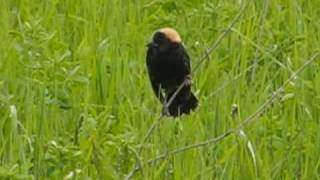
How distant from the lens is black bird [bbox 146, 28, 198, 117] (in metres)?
2.87

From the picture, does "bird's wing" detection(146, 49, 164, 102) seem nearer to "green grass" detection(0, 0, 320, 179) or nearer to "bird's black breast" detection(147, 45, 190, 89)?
"bird's black breast" detection(147, 45, 190, 89)

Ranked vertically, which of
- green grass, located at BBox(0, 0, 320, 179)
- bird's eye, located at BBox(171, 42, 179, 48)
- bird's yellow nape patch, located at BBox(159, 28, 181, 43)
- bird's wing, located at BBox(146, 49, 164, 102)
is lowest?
green grass, located at BBox(0, 0, 320, 179)

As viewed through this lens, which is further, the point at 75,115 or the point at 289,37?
the point at 289,37

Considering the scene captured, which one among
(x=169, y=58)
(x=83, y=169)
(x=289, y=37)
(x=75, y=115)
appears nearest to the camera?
(x=169, y=58)

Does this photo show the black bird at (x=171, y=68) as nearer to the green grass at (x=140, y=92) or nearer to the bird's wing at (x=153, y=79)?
the bird's wing at (x=153, y=79)

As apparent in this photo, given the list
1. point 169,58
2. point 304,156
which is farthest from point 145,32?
point 169,58

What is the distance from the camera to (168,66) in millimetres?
2885

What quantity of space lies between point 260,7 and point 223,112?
121 cm

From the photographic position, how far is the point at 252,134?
3713mm

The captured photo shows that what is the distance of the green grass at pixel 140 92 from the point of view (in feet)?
11.1

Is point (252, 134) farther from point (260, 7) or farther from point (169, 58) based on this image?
point (260, 7)

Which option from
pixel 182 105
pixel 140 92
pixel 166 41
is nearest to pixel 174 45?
pixel 166 41

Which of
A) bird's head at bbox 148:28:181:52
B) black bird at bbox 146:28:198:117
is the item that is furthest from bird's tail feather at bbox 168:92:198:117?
bird's head at bbox 148:28:181:52

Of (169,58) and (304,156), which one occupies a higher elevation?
(169,58)
